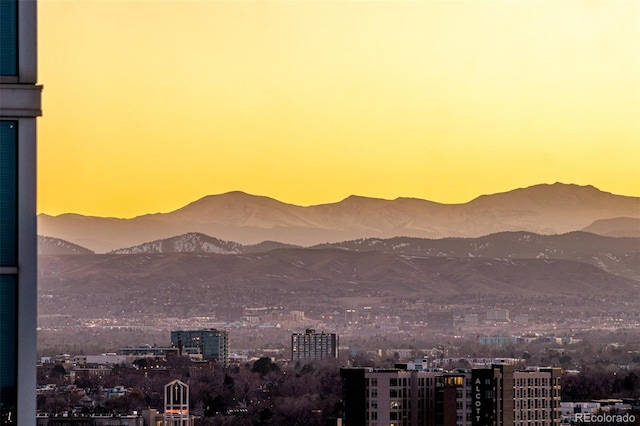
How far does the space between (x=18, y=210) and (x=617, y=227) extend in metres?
39.3

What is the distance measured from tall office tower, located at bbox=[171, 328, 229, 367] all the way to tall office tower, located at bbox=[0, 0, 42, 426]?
34.1m

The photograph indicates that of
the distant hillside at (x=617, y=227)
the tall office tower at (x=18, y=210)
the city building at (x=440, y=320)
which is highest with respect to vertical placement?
the distant hillside at (x=617, y=227)

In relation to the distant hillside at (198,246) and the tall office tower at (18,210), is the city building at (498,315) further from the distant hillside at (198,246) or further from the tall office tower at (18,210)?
the tall office tower at (18,210)

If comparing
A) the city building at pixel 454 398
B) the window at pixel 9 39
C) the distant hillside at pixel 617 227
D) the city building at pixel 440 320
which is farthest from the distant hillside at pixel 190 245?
the window at pixel 9 39

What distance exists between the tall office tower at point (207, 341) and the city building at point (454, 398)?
1303cm

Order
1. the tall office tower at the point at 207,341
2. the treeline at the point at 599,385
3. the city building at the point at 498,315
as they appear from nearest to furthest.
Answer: the treeline at the point at 599,385, the tall office tower at the point at 207,341, the city building at the point at 498,315

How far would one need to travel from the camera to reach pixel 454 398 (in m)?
21.4

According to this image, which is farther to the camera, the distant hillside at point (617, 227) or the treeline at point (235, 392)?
the distant hillside at point (617, 227)

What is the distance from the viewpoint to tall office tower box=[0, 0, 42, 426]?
1285mm

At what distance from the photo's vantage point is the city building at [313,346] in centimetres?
3459

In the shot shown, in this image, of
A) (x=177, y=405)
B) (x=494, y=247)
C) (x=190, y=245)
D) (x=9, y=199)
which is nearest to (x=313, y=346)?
(x=190, y=245)

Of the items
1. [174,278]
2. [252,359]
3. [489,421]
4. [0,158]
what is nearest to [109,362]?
[252,359]

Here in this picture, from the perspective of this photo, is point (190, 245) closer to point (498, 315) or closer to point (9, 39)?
point (498, 315)

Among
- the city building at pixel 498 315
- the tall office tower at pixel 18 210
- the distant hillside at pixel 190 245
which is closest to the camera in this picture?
the tall office tower at pixel 18 210
